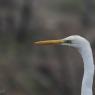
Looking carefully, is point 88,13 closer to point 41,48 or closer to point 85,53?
point 41,48

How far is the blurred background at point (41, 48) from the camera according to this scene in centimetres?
1855

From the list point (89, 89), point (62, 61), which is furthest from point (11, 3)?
point (89, 89)

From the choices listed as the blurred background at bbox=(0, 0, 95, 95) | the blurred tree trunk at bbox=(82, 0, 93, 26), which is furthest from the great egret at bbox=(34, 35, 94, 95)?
the blurred tree trunk at bbox=(82, 0, 93, 26)

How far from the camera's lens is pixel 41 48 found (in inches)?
866

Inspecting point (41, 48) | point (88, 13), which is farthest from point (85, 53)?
point (88, 13)

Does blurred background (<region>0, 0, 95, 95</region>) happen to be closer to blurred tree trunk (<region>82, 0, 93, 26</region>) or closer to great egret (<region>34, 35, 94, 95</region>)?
blurred tree trunk (<region>82, 0, 93, 26</region>)

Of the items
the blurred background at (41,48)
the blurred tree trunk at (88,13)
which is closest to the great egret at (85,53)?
the blurred background at (41,48)

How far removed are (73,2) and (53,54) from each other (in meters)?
8.19

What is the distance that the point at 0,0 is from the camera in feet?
88.9

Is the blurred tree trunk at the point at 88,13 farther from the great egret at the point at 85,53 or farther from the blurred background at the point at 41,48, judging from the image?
the great egret at the point at 85,53

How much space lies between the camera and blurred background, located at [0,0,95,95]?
18.5 meters

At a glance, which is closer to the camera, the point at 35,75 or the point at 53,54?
the point at 35,75

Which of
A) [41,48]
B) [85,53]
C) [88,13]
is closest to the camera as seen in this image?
[85,53]

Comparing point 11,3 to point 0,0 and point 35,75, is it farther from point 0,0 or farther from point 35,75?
point 35,75
